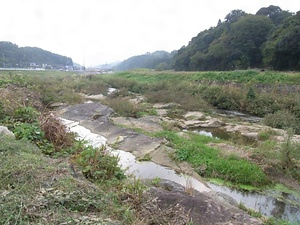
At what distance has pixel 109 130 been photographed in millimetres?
12898

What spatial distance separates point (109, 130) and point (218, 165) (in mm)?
5844

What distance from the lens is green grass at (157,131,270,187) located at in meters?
8.39

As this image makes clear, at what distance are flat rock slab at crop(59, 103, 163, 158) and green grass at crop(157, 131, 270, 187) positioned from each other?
3.91 ft

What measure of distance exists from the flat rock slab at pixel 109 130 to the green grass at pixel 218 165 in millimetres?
1191

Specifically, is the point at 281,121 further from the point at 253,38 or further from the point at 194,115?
the point at 253,38

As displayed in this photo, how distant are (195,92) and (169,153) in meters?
15.9

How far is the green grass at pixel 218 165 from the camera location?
8391mm

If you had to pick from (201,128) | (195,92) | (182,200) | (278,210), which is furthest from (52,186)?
(195,92)

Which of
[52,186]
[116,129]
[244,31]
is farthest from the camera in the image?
[244,31]

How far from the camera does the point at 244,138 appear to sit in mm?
12867

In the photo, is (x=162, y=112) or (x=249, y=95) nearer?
(x=162, y=112)

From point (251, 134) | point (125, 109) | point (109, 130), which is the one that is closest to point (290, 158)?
point (251, 134)

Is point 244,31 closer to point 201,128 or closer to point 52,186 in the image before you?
point 201,128

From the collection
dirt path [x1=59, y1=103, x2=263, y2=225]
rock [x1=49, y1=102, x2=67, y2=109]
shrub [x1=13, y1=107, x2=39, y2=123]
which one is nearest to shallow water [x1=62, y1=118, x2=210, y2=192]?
dirt path [x1=59, y1=103, x2=263, y2=225]
